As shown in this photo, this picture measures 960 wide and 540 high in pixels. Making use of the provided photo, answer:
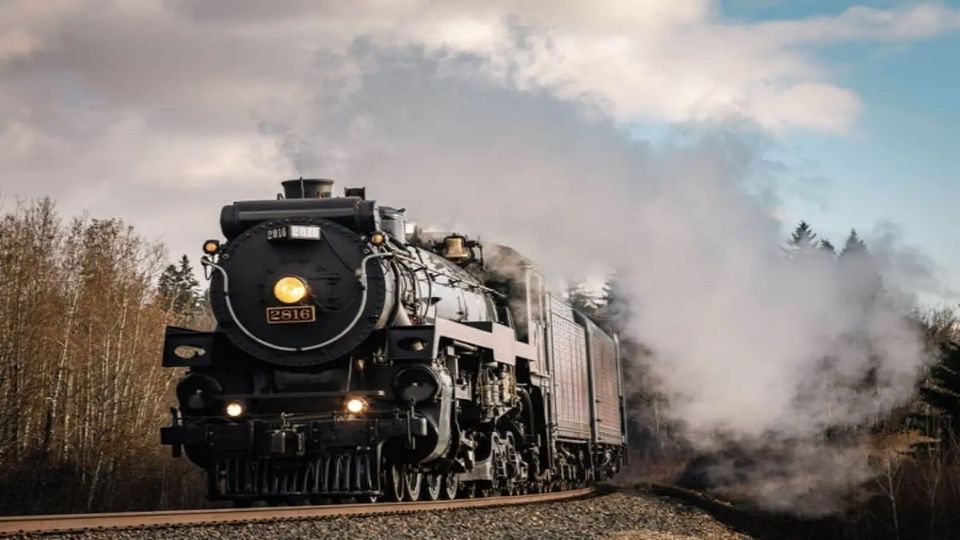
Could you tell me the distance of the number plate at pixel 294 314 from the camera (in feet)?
41.3

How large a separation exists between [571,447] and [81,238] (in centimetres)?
1309

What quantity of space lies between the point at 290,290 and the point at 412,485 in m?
3.02

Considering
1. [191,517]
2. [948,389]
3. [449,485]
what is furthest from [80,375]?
[948,389]

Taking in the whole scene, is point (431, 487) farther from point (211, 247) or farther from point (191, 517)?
point (191, 517)

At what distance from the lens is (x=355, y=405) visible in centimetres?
1262

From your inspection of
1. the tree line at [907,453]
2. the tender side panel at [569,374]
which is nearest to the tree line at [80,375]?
the tender side panel at [569,374]

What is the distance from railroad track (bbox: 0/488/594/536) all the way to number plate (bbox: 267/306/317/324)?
78.1 inches

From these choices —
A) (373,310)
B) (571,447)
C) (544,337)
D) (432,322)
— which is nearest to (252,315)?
(373,310)

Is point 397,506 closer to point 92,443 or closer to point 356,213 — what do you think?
point 356,213

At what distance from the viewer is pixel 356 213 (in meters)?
12.8

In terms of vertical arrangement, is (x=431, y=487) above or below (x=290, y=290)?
below

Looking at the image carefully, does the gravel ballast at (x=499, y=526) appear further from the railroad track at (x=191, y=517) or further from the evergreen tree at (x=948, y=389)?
the evergreen tree at (x=948, y=389)

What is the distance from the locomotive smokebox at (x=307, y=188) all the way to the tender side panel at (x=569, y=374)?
5.60 m

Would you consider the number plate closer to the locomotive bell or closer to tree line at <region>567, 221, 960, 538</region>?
the locomotive bell
